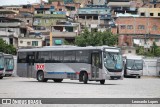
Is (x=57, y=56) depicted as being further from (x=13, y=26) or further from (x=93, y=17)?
(x=93, y=17)

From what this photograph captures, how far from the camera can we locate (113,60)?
119ft

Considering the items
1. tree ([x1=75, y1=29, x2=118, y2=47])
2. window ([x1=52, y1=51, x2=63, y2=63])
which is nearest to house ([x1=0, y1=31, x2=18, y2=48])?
tree ([x1=75, y1=29, x2=118, y2=47])

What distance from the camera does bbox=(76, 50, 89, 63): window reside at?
1439 inches

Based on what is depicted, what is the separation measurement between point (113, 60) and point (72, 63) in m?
3.07

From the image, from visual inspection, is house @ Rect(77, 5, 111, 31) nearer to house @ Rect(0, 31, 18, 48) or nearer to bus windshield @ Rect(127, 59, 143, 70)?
house @ Rect(0, 31, 18, 48)

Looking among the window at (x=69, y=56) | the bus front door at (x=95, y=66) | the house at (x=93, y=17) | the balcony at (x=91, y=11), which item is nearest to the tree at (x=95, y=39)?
the house at (x=93, y=17)

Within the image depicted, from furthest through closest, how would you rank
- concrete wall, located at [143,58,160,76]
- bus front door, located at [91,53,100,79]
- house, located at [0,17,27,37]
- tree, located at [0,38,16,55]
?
house, located at [0,17,27,37], tree, located at [0,38,16,55], concrete wall, located at [143,58,160,76], bus front door, located at [91,53,100,79]

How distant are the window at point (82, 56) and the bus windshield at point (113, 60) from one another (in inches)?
55.5

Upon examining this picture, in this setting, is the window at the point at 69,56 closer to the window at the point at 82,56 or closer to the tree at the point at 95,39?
the window at the point at 82,56

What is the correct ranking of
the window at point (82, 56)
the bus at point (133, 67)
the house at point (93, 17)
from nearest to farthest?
the window at point (82, 56) → the bus at point (133, 67) → the house at point (93, 17)

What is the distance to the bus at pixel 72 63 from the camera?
3584cm

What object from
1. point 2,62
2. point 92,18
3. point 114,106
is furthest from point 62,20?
point 114,106

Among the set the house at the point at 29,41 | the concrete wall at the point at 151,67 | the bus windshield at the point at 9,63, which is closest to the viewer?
the bus windshield at the point at 9,63

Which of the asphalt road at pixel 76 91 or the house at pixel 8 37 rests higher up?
the asphalt road at pixel 76 91
